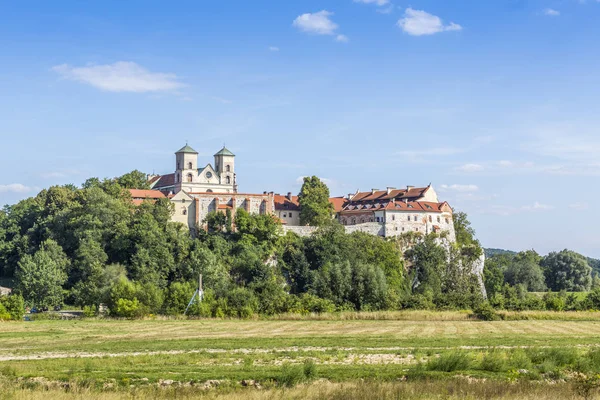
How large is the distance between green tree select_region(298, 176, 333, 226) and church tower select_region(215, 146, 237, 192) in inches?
526

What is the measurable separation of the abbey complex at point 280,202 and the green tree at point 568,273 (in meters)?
34.8

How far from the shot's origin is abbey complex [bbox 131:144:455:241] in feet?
290

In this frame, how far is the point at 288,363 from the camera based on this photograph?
26.7 meters

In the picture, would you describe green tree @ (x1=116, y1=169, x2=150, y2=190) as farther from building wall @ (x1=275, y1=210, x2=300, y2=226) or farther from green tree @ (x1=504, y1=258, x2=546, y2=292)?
green tree @ (x1=504, y1=258, x2=546, y2=292)

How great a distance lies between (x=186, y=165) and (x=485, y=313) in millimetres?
52474

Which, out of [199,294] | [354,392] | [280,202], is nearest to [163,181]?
[280,202]

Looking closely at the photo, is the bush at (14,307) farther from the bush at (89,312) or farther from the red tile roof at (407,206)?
the red tile roof at (407,206)

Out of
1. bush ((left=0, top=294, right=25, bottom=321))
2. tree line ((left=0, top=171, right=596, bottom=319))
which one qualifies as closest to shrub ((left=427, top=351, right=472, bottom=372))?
tree line ((left=0, top=171, right=596, bottom=319))

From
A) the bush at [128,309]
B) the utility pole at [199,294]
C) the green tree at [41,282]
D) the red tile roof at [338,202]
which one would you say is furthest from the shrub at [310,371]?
the red tile roof at [338,202]

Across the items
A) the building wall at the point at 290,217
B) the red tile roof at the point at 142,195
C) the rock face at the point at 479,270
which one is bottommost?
the rock face at the point at 479,270

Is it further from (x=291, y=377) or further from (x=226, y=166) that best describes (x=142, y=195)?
(x=291, y=377)

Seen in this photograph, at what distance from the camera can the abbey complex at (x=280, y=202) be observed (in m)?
88.2

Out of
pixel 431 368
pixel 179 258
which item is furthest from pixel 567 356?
pixel 179 258

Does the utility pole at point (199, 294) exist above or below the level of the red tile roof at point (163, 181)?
below
